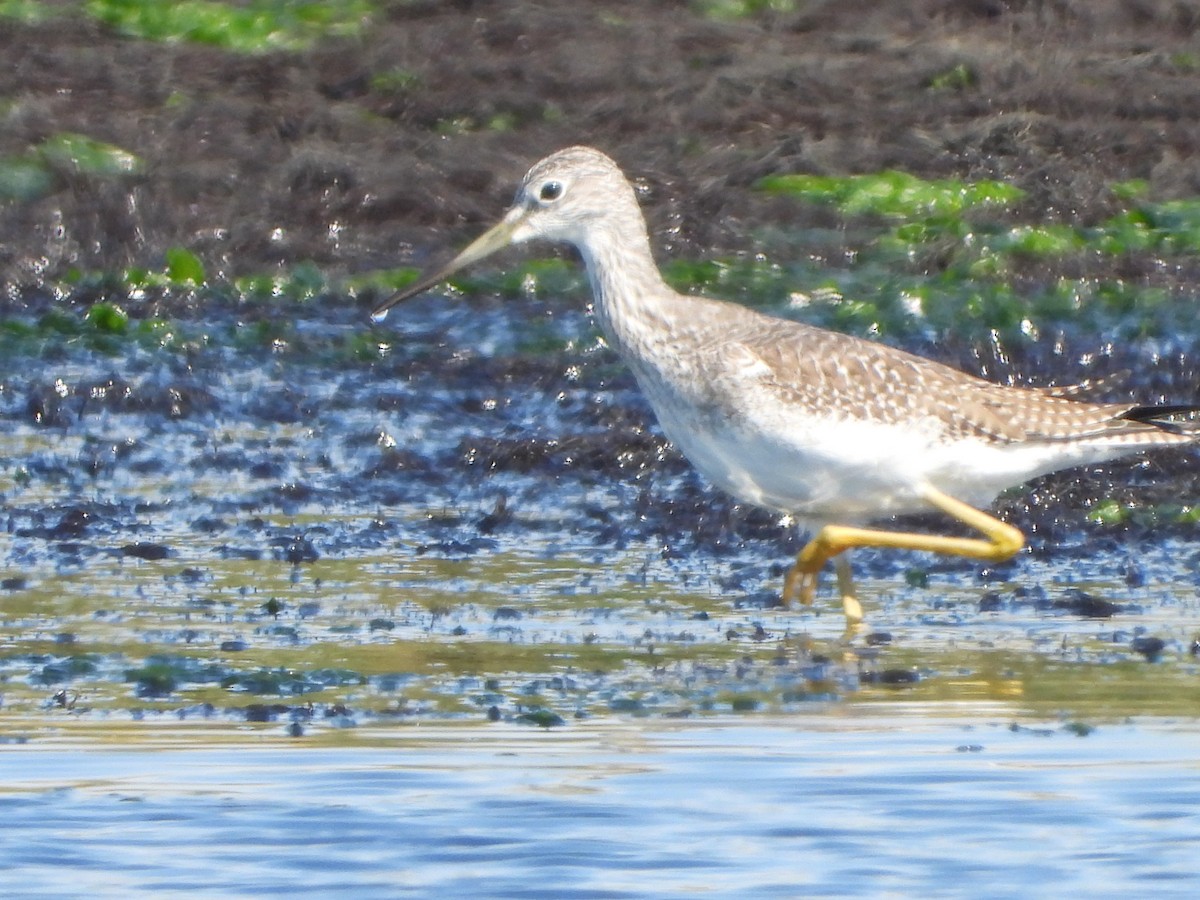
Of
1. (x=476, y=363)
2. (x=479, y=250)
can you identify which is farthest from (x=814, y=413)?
(x=476, y=363)

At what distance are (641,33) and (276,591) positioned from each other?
8.54m

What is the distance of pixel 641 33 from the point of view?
49.8 ft

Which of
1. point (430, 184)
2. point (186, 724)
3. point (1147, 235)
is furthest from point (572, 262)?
point (186, 724)

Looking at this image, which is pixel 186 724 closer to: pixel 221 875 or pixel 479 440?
pixel 221 875

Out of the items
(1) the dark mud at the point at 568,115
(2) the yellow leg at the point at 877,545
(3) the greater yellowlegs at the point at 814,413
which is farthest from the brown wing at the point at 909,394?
(1) the dark mud at the point at 568,115

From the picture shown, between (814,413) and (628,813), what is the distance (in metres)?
2.05

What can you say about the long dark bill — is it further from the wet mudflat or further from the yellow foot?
the yellow foot

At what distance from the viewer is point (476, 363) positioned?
10.7 m

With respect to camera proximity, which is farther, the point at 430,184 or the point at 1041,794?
the point at 430,184

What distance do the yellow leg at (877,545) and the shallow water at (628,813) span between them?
1.27 m

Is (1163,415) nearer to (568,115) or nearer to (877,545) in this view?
(877,545)

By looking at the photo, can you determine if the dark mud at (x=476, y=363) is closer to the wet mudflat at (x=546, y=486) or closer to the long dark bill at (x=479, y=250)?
the wet mudflat at (x=546, y=486)

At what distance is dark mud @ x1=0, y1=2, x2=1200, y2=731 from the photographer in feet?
22.1

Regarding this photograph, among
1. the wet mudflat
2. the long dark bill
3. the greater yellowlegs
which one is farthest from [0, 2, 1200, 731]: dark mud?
the long dark bill
